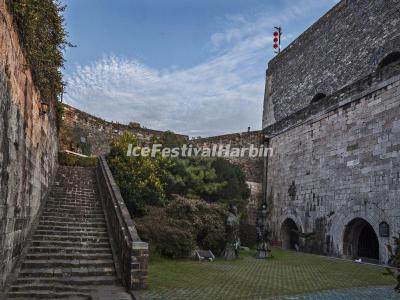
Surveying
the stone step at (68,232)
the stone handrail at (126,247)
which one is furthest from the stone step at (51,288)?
the stone step at (68,232)

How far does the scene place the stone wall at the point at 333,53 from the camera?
14.8 metres

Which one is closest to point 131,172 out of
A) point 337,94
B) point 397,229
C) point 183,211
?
point 183,211

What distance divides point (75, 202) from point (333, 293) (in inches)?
305

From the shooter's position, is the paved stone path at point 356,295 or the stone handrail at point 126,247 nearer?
the paved stone path at point 356,295

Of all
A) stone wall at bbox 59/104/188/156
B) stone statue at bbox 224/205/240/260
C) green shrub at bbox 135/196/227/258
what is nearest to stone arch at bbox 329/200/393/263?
stone statue at bbox 224/205/240/260

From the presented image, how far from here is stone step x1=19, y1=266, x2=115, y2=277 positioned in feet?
23.1

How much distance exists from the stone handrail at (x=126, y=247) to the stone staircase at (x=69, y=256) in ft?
0.62

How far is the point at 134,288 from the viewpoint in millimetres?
6664

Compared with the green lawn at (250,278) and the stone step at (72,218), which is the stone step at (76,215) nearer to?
the stone step at (72,218)

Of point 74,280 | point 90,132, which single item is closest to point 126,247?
point 74,280

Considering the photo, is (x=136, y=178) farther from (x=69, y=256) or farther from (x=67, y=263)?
(x=67, y=263)

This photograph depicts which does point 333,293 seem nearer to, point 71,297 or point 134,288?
point 134,288

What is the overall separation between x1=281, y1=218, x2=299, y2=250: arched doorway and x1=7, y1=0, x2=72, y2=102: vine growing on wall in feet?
37.3
